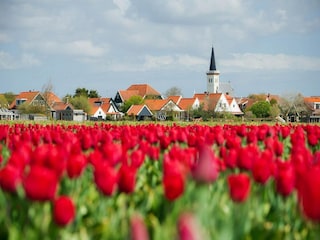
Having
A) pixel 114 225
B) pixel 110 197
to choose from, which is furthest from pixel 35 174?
pixel 110 197

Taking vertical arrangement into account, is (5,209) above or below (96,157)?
below

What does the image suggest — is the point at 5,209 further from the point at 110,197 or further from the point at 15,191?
the point at 110,197

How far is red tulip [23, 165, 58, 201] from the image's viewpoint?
2.83 meters

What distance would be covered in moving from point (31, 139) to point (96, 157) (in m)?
3.12

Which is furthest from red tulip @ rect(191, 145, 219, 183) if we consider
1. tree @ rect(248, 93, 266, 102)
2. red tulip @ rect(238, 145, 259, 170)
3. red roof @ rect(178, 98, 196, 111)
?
tree @ rect(248, 93, 266, 102)

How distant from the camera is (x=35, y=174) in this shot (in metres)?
2.83

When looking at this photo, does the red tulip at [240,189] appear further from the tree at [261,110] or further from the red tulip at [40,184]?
the tree at [261,110]

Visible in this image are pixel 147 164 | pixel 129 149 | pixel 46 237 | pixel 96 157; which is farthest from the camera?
pixel 129 149

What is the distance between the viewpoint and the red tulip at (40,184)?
283cm

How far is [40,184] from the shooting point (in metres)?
2.85

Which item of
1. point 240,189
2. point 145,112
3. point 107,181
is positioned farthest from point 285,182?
point 145,112

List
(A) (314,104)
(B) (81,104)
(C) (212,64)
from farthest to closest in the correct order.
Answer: (C) (212,64) → (A) (314,104) → (B) (81,104)

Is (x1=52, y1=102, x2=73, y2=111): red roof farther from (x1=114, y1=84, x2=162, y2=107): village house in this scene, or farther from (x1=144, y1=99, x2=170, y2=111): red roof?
(x1=114, y1=84, x2=162, y2=107): village house

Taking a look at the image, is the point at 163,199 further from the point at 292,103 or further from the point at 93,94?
the point at 93,94
